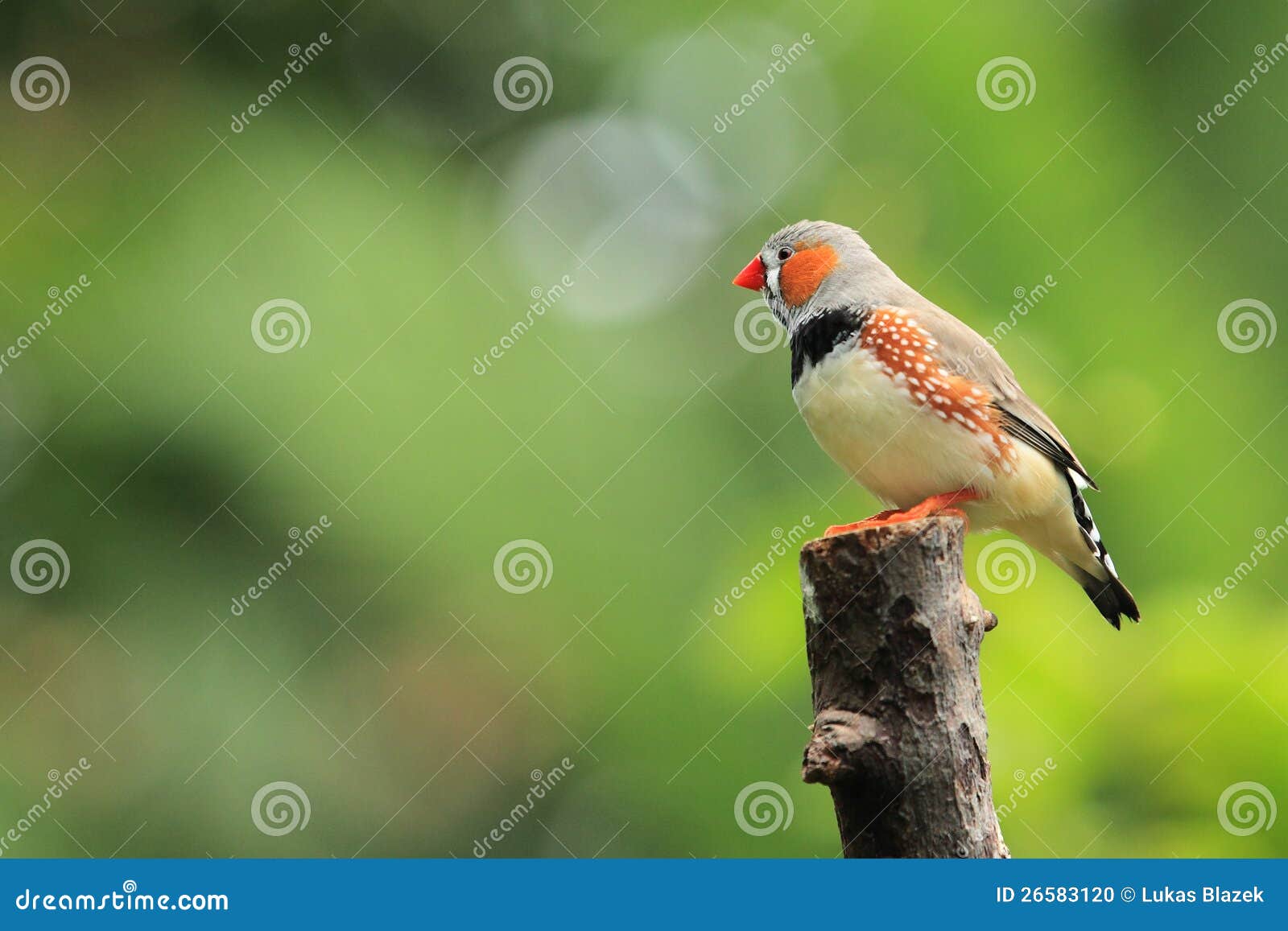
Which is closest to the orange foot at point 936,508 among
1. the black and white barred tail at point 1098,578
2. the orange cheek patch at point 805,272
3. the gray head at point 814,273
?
the black and white barred tail at point 1098,578

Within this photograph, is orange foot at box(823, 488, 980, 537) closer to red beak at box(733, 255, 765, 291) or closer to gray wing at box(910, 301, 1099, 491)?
gray wing at box(910, 301, 1099, 491)

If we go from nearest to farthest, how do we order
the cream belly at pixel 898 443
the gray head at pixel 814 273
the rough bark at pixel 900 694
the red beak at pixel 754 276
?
the rough bark at pixel 900 694 → the cream belly at pixel 898 443 → the gray head at pixel 814 273 → the red beak at pixel 754 276

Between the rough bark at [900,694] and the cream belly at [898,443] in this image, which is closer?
the rough bark at [900,694]

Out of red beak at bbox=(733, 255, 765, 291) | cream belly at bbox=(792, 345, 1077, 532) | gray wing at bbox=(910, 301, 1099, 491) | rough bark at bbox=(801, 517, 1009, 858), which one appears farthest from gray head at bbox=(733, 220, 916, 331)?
rough bark at bbox=(801, 517, 1009, 858)

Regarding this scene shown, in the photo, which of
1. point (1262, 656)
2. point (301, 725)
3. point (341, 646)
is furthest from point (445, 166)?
point (1262, 656)

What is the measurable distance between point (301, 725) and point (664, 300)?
9.97ft

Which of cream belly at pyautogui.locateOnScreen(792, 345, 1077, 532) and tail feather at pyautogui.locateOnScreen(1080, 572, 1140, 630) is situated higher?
tail feather at pyautogui.locateOnScreen(1080, 572, 1140, 630)

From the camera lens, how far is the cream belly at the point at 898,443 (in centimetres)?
334

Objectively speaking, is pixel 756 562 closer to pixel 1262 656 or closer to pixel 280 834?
pixel 1262 656

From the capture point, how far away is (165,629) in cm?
593

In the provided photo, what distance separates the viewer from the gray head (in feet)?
11.9

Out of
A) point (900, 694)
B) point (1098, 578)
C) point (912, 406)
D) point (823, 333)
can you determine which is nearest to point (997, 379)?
point (912, 406)

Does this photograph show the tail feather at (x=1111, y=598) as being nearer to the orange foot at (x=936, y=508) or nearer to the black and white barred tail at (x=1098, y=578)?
the black and white barred tail at (x=1098, y=578)

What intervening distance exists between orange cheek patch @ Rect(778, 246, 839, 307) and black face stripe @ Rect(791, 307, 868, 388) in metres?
0.15
